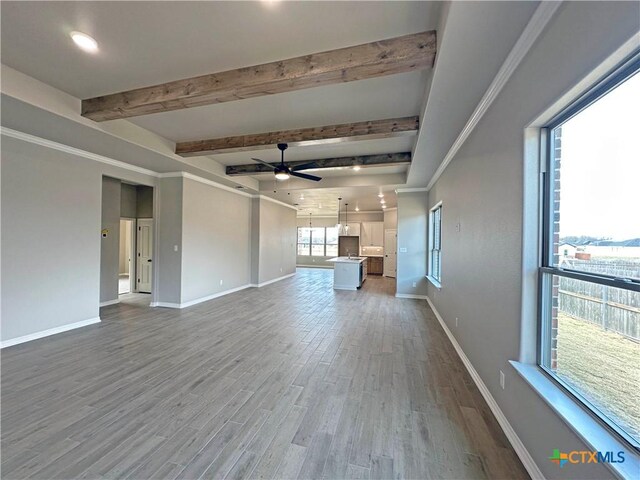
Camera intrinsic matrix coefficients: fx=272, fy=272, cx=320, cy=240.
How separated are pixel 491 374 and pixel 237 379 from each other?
2410 millimetres

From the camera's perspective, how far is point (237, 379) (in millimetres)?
2812

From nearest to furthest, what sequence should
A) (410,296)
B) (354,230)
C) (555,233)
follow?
(555,233) → (410,296) → (354,230)

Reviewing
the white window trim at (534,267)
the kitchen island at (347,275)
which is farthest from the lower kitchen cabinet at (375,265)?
the white window trim at (534,267)

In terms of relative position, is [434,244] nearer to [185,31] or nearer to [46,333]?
[185,31]

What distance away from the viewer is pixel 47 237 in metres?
3.98

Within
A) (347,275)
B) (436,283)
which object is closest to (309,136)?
(436,283)

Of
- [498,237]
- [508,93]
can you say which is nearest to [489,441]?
[498,237]

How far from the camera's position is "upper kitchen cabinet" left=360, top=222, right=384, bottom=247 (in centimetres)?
1241

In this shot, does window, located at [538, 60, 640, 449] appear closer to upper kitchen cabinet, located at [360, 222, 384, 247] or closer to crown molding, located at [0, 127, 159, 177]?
crown molding, located at [0, 127, 159, 177]

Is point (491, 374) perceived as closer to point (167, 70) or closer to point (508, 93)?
point (508, 93)

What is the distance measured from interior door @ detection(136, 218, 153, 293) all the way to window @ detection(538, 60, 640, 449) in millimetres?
8147

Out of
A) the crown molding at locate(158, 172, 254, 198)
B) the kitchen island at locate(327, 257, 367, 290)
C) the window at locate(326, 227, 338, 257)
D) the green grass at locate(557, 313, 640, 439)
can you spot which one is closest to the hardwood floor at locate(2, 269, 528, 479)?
the green grass at locate(557, 313, 640, 439)

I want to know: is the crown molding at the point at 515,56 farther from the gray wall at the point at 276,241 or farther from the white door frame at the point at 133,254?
Result: the white door frame at the point at 133,254

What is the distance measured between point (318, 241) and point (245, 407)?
39.9ft
